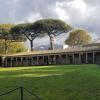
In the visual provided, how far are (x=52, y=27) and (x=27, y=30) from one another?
24.2 feet

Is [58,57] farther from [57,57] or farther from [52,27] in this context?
[52,27]

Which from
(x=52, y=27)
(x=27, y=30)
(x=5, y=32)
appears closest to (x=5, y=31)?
(x=5, y=32)

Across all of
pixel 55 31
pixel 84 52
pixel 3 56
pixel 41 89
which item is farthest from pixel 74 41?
pixel 41 89

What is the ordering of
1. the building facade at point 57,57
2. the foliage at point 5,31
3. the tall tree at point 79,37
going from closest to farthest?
the building facade at point 57,57
the foliage at point 5,31
the tall tree at point 79,37

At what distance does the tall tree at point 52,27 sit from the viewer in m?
105

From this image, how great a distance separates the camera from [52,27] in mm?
105250

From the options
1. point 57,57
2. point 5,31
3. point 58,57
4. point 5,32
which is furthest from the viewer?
point 5,31

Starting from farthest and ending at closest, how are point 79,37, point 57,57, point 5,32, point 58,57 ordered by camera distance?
1. point 79,37
2. point 5,32
3. point 57,57
4. point 58,57

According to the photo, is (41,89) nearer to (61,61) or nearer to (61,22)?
(61,61)

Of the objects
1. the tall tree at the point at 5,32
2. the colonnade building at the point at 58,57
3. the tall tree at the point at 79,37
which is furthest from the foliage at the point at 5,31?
the tall tree at the point at 79,37

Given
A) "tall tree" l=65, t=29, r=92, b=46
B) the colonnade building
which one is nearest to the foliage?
the colonnade building

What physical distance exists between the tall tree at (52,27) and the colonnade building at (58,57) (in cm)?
1266

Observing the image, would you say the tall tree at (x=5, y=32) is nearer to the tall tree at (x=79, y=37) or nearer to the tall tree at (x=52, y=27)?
the tall tree at (x=52, y=27)

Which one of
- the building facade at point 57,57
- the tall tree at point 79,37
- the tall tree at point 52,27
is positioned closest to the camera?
the building facade at point 57,57
